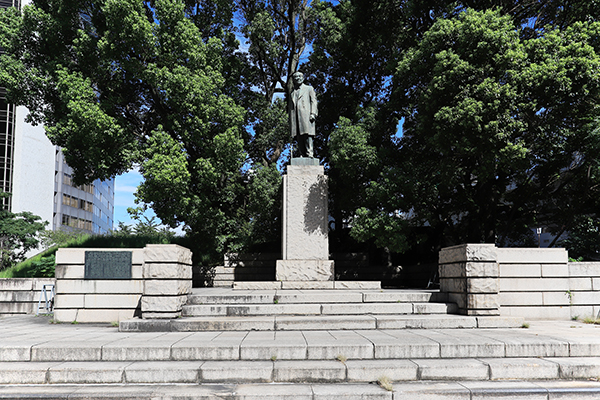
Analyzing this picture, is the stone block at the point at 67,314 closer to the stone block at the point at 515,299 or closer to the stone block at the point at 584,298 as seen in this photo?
the stone block at the point at 515,299

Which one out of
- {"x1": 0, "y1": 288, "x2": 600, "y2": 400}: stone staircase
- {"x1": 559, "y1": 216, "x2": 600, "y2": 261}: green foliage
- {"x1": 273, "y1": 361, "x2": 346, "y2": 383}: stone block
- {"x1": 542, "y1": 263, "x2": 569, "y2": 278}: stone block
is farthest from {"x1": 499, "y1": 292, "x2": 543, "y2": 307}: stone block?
{"x1": 559, "y1": 216, "x2": 600, "y2": 261}: green foliage

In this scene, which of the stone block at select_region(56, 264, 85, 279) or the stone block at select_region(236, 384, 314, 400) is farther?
the stone block at select_region(56, 264, 85, 279)

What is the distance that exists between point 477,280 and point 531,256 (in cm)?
198

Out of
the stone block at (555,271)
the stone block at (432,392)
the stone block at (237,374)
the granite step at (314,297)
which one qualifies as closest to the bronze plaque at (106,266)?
the granite step at (314,297)

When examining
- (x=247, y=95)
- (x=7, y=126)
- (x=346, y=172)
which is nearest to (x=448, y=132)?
(x=346, y=172)

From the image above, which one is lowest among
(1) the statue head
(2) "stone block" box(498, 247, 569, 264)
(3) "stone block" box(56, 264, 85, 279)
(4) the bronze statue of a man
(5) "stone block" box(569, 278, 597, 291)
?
(5) "stone block" box(569, 278, 597, 291)

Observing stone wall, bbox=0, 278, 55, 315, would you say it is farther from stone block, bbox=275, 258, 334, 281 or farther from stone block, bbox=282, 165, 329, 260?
stone block, bbox=282, 165, 329, 260

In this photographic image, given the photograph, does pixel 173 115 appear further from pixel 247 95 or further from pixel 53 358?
pixel 53 358

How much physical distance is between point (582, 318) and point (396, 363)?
→ 6.44 meters

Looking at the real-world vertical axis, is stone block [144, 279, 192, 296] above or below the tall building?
below

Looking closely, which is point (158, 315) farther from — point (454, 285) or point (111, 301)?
point (454, 285)

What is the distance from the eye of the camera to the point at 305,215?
1219 cm

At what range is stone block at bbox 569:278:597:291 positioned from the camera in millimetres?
9703

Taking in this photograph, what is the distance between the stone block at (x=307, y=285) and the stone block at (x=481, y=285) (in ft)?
11.1
